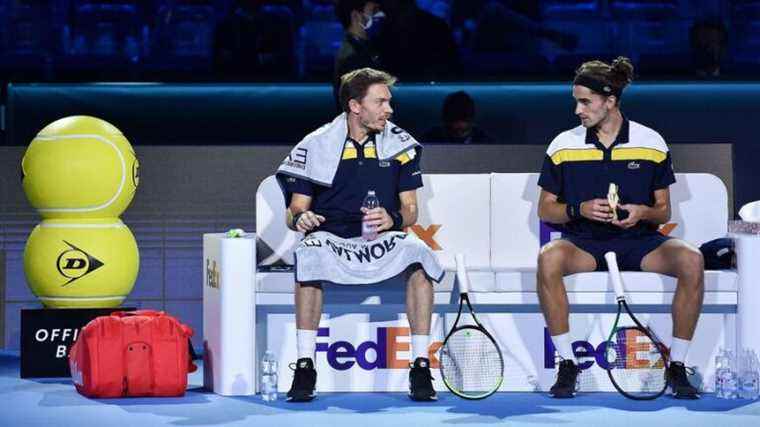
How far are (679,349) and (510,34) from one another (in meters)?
4.18

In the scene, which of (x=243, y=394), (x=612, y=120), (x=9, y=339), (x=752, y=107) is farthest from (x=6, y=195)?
(x=752, y=107)

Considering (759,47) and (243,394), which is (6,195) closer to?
(243,394)

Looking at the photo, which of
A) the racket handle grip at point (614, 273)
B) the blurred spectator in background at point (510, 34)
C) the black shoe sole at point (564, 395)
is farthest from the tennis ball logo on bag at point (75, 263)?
the blurred spectator in background at point (510, 34)

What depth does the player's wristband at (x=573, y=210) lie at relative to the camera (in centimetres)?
725

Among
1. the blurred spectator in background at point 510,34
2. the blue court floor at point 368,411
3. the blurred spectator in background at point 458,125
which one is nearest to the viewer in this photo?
the blue court floor at point 368,411

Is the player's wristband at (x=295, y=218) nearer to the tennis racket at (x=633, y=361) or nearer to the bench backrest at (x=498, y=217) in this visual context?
the bench backrest at (x=498, y=217)

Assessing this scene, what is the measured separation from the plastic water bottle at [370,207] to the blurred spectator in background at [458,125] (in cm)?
206

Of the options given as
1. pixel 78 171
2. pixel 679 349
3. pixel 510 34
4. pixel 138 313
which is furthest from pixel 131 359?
pixel 510 34

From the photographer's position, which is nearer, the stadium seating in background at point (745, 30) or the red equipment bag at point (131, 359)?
the red equipment bag at point (131, 359)

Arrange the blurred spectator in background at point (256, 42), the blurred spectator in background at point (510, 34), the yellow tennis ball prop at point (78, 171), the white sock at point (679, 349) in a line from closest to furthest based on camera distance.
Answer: the white sock at point (679, 349) < the yellow tennis ball prop at point (78, 171) < the blurred spectator in background at point (256, 42) < the blurred spectator in background at point (510, 34)

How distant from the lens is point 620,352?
23.2 ft

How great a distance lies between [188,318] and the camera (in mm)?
9141

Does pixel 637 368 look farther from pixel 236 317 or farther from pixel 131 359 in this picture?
pixel 131 359

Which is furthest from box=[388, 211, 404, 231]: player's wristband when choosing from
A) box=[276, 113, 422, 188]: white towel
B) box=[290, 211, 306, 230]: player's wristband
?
box=[290, 211, 306, 230]: player's wristband
